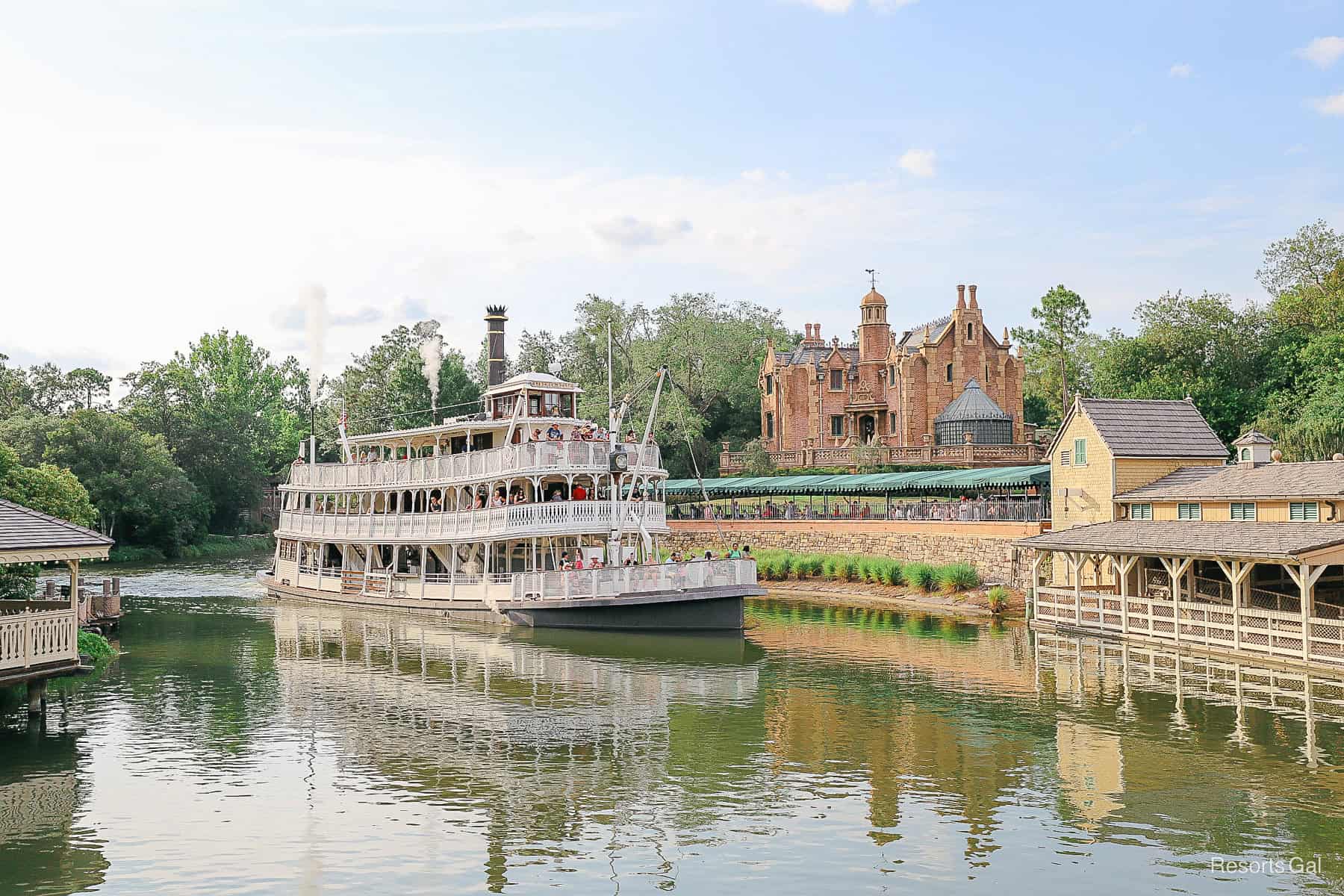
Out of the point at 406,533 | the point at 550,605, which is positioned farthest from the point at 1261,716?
the point at 406,533

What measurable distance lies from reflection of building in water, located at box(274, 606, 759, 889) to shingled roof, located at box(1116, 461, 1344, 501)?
46.0ft

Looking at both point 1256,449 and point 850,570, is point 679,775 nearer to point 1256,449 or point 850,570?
point 1256,449

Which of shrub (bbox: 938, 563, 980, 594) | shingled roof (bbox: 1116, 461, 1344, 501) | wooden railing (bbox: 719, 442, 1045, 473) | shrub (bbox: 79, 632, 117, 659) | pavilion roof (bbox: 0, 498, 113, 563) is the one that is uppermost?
wooden railing (bbox: 719, 442, 1045, 473)

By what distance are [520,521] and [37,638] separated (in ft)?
59.5

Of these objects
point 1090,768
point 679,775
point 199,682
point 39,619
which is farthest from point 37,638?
point 1090,768

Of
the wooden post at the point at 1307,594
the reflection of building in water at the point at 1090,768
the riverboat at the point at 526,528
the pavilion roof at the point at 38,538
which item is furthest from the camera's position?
the riverboat at the point at 526,528

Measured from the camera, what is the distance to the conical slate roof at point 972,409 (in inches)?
2842

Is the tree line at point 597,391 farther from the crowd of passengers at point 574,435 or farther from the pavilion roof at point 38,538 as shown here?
the pavilion roof at point 38,538

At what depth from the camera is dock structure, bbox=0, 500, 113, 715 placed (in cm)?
2066

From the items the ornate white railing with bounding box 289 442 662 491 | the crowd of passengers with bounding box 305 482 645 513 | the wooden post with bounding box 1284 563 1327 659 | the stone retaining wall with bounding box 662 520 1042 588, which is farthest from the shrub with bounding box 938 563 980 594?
the wooden post with bounding box 1284 563 1327 659

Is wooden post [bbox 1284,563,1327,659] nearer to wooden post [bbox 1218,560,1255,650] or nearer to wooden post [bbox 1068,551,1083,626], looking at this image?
wooden post [bbox 1218,560,1255,650]

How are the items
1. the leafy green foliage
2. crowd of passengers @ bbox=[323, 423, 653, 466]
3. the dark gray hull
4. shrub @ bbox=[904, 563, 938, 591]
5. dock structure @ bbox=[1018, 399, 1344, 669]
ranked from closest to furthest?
dock structure @ bbox=[1018, 399, 1344, 669], the dark gray hull, crowd of passengers @ bbox=[323, 423, 653, 466], shrub @ bbox=[904, 563, 938, 591], the leafy green foliage

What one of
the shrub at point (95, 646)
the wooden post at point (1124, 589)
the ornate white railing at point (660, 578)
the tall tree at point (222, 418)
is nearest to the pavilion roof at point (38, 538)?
the shrub at point (95, 646)

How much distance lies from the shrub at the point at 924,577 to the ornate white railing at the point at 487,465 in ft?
39.4
